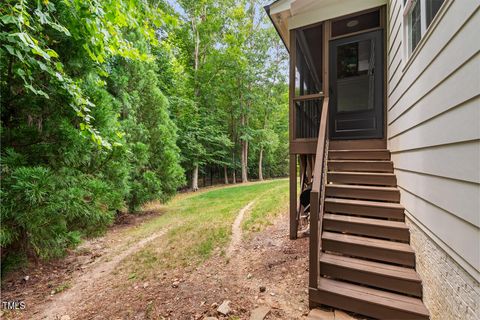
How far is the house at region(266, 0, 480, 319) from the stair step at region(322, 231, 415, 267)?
1 cm

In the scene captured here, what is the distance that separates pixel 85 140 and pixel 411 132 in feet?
14.2

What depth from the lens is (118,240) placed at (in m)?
5.16

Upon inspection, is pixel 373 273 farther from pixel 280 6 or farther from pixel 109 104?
pixel 280 6

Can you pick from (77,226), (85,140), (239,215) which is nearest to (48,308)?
(77,226)

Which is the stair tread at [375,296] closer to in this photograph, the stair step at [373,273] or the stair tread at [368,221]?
the stair step at [373,273]

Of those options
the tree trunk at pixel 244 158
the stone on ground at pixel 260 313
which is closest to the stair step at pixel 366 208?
the stone on ground at pixel 260 313

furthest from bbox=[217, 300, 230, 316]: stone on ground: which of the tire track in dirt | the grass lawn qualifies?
the tire track in dirt

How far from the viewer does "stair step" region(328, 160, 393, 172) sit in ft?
11.9

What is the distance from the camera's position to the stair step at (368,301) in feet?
6.87

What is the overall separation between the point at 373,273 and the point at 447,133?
5.22 ft

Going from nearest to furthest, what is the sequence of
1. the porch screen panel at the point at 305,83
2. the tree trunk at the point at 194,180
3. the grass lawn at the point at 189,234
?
the grass lawn at the point at 189,234
the porch screen panel at the point at 305,83
the tree trunk at the point at 194,180

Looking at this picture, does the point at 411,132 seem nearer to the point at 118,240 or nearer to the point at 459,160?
the point at 459,160

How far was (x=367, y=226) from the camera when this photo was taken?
2.89 metres

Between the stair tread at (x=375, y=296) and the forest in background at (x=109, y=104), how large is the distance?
309 cm
